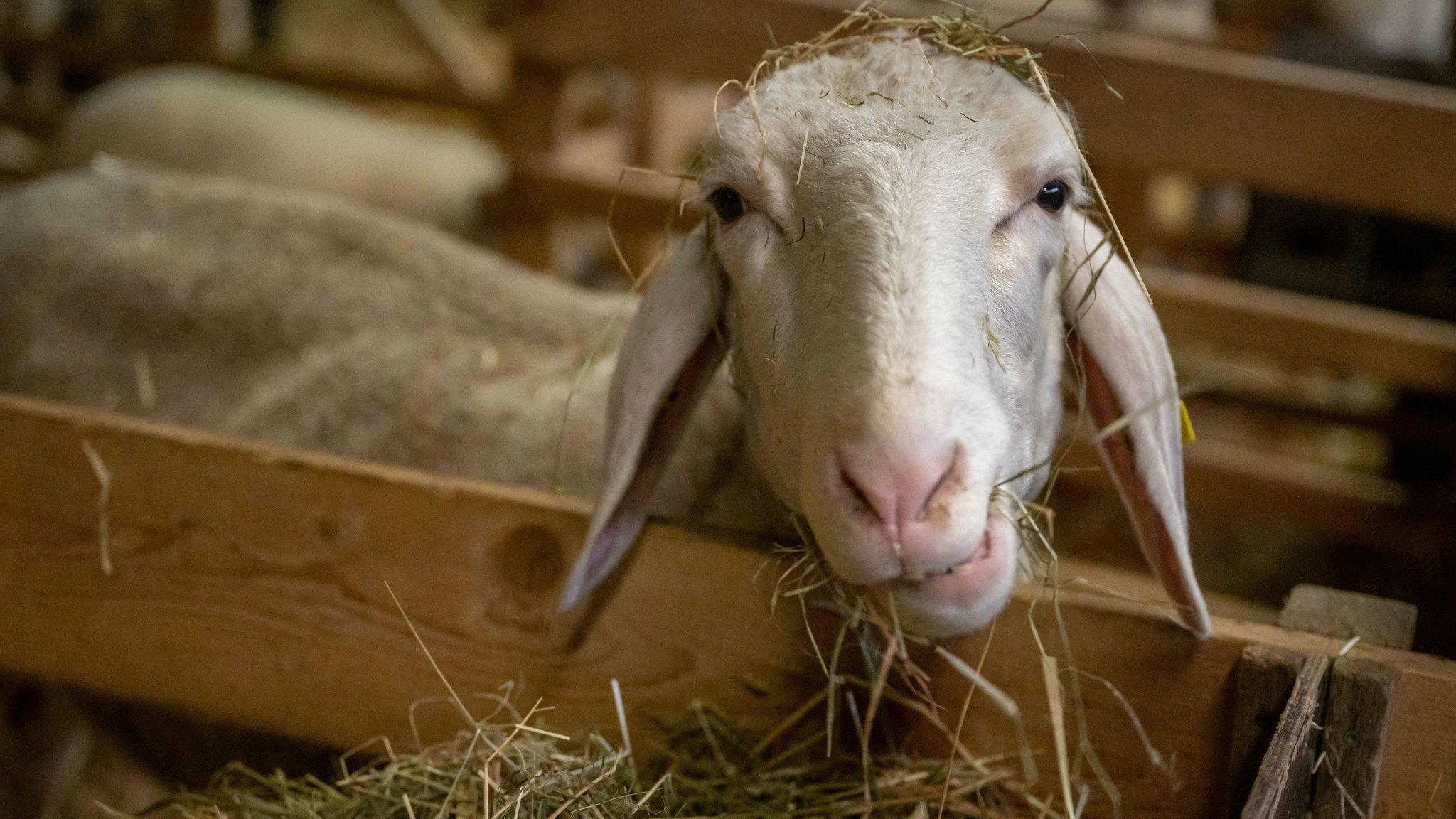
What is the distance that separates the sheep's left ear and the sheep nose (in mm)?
552

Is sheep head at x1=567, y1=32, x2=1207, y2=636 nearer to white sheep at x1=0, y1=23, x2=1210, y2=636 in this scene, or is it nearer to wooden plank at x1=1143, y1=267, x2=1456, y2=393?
white sheep at x1=0, y1=23, x2=1210, y2=636

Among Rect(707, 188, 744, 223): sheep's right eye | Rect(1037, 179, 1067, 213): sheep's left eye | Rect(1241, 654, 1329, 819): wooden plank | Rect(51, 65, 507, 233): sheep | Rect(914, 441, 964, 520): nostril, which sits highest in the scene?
Rect(1037, 179, 1067, 213): sheep's left eye

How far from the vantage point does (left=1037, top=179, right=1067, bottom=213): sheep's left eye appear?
1704mm

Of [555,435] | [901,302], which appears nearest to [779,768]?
[901,302]

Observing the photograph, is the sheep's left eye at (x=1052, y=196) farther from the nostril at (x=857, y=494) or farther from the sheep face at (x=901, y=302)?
the nostril at (x=857, y=494)

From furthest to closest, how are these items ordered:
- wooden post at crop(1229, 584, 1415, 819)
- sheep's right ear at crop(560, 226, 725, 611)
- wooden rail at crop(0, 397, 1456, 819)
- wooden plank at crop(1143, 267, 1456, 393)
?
wooden plank at crop(1143, 267, 1456, 393)
sheep's right ear at crop(560, 226, 725, 611)
wooden rail at crop(0, 397, 1456, 819)
wooden post at crop(1229, 584, 1415, 819)

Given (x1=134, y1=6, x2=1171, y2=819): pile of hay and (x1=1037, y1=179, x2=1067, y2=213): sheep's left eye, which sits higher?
(x1=1037, y1=179, x2=1067, y2=213): sheep's left eye

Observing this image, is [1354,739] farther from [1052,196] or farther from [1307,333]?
[1307,333]

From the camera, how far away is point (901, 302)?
4.61ft

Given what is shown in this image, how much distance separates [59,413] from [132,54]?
7.78m

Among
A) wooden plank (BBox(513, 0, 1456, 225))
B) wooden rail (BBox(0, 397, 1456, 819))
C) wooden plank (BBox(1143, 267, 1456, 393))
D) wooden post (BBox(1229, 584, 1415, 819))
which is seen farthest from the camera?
wooden plank (BBox(1143, 267, 1456, 393))

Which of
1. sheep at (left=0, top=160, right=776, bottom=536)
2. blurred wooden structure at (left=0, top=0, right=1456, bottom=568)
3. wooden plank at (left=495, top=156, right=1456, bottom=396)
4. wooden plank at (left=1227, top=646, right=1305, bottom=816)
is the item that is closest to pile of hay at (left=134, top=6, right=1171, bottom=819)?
wooden plank at (left=1227, top=646, right=1305, bottom=816)

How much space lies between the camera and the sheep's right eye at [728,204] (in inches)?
69.5

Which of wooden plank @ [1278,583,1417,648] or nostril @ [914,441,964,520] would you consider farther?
wooden plank @ [1278,583,1417,648]
